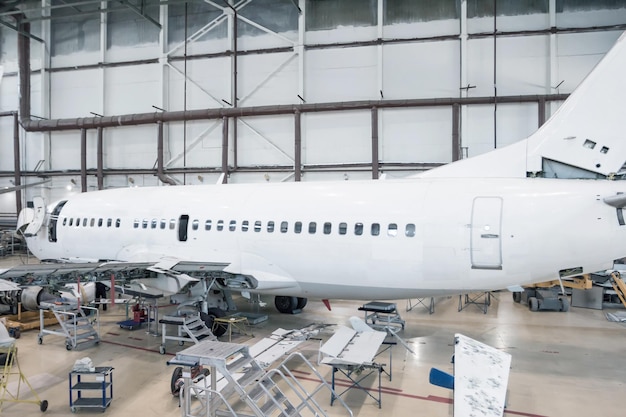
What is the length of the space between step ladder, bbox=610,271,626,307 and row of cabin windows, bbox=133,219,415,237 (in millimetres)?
7955

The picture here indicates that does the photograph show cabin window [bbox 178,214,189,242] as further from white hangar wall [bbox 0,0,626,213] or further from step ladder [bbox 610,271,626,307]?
step ladder [bbox 610,271,626,307]

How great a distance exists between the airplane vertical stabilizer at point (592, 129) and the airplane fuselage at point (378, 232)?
562 millimetres

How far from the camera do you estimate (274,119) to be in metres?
23.0

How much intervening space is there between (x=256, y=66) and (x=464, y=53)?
34.1 feet

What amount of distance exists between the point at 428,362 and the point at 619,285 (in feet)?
25.3

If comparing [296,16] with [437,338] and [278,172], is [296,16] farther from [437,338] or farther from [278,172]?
[437,338]

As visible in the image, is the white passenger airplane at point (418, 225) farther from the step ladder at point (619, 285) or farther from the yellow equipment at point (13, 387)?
the step ladder at point (619, 285)

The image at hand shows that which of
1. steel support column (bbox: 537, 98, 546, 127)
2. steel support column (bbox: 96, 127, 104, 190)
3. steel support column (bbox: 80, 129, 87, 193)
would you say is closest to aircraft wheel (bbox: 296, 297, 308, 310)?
steel support column (bbox: 537, 98, 546, 127)

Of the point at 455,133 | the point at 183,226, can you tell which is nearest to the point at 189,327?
the point at 183,226

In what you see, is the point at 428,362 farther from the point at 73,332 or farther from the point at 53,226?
the point at 53,226

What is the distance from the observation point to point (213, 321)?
11789 millimetres

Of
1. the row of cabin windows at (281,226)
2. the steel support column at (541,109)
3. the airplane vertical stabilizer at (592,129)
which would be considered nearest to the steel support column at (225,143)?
the row of cabin windows at (281,226)

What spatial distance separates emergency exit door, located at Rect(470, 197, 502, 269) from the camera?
9.43 m

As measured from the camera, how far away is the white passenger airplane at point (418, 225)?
29.8 feet
